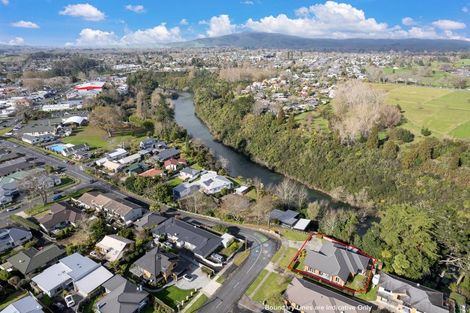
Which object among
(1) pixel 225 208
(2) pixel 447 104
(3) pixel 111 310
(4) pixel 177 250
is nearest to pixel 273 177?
(1) pixel 225 208

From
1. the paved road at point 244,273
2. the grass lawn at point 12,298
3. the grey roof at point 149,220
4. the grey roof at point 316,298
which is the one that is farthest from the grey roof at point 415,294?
the grass lawn at point 12,298

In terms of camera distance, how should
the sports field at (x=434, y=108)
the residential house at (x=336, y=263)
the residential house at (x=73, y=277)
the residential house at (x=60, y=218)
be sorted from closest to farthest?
the residential house at (x=73, y=277) → the residential house at (x=336, y=263) → the residential house at (x=60, y=218) → the sports field at (x=434, y=108)

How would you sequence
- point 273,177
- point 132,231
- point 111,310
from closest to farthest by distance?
1. point 111,310
2. point 132,231
3. point 273,177

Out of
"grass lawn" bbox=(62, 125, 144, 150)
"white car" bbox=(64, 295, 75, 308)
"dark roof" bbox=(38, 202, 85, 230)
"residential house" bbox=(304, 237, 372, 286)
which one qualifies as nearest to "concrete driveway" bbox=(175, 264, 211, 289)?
"white car" bbox=(64, 295, 75, 308)

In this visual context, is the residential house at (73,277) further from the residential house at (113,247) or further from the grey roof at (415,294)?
the grey roof at (415,294)

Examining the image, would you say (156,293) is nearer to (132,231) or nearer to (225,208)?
(132,231)

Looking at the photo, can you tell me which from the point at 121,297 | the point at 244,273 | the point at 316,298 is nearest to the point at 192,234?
the point at 244,273

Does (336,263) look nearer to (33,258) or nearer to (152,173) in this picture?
(33,258)
